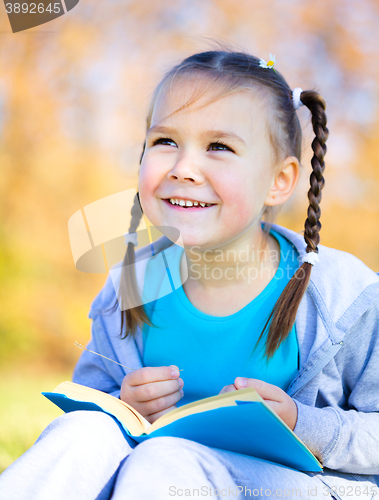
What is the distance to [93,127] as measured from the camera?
172 centimetres

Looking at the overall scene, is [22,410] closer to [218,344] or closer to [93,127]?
[218,344]

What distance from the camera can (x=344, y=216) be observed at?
1572 mm

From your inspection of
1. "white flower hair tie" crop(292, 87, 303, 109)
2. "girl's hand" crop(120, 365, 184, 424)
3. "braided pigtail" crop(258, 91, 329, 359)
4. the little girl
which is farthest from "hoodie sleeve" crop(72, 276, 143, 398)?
"white flower hair tie" crop(292, 87, 303, 109)

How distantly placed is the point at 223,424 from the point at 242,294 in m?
0.37

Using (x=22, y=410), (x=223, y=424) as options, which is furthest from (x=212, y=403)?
(x=22, y=410)

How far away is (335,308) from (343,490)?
0.27 metres

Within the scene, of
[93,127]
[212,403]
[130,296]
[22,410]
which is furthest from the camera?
[93,127]

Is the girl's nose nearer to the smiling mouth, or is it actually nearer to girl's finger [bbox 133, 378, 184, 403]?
the smiling mouth

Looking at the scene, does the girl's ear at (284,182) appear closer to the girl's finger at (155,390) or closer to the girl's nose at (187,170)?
the girl's nose at (187,170)

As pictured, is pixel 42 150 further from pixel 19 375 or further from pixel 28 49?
pixel 19 375

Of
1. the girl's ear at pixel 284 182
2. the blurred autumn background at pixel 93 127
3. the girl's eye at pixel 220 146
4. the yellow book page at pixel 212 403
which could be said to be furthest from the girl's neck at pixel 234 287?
the blurred autumn background at pixel 93 127

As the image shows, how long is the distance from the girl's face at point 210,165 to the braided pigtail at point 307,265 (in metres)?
0.08

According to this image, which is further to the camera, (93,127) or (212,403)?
(93,127)

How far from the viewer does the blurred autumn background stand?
1509 millimetres
